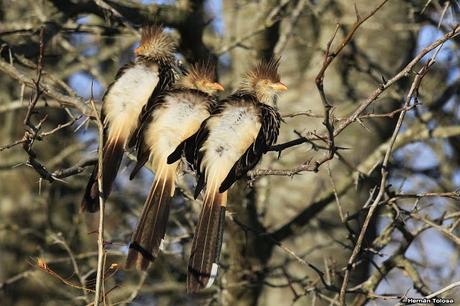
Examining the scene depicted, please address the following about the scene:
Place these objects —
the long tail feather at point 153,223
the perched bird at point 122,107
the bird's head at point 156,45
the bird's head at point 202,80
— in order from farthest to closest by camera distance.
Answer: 1. the bird's head at point 156,45
2. the bird's head at point 202,80
3. the perched bird at point 122,107
4. the long tail feather at point 153,223

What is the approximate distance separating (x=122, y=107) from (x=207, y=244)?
89 centimetres

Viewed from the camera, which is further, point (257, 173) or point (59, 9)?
point (59, 9)

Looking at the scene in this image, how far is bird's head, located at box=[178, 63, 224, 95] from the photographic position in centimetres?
405

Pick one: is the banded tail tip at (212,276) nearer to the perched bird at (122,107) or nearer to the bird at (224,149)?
the bird at (224,149)

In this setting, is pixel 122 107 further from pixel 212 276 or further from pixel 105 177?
pixel 212 276

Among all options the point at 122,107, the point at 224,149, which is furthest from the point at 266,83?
the point at 122,107

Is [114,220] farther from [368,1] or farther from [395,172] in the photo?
[368,1]

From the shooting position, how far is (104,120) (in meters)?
3.87

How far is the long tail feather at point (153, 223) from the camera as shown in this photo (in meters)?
3.35

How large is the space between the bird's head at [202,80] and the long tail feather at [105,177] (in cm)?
56

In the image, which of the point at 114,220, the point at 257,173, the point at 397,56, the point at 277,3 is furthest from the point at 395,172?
the point at 257,173

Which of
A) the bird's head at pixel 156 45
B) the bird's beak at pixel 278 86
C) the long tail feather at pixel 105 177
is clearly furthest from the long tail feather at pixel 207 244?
the bird's head at pixel 156 45

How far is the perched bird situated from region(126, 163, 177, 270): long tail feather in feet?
0.75

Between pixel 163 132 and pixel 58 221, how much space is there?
5.51m
